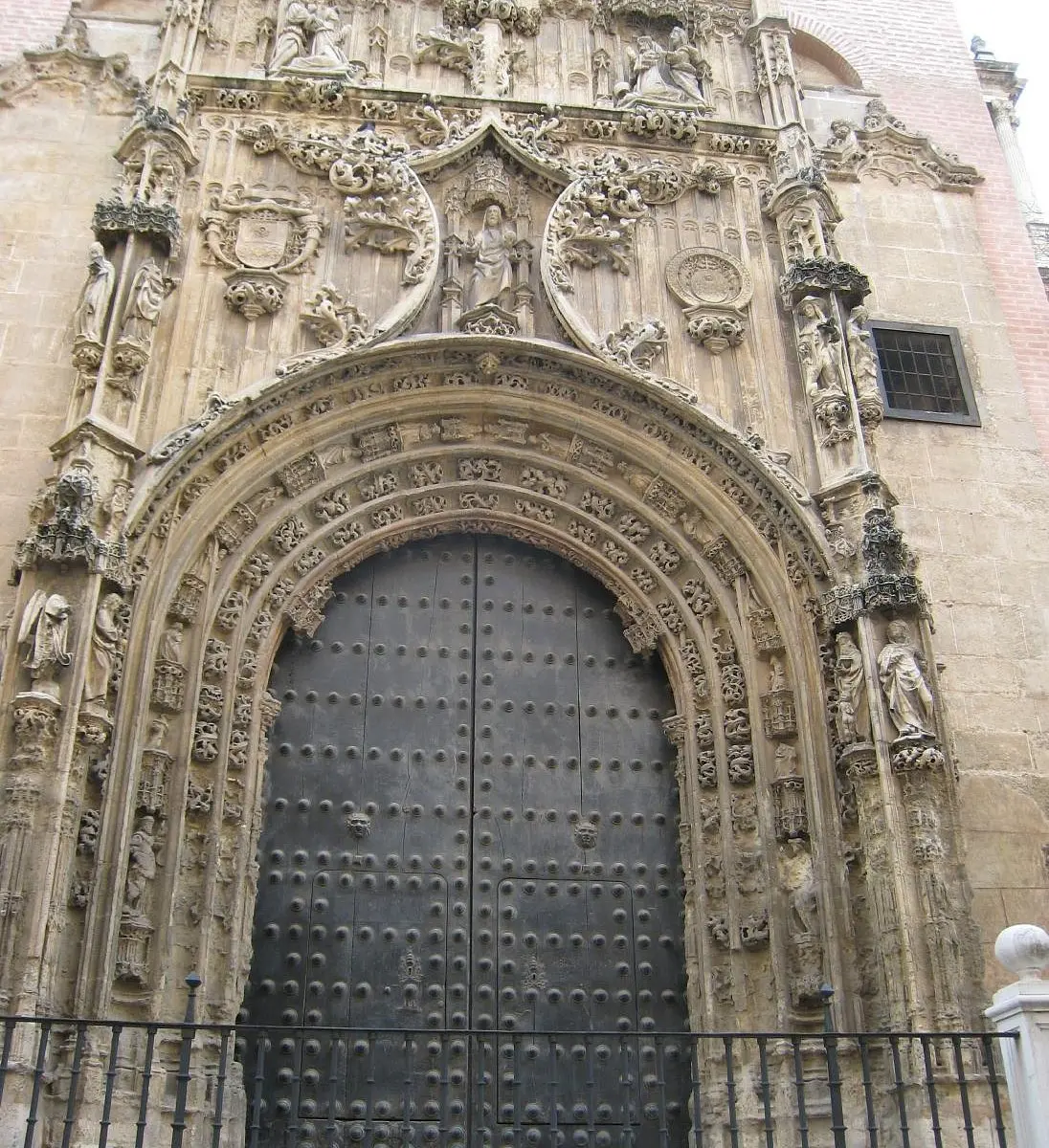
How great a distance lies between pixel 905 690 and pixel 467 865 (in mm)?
3015

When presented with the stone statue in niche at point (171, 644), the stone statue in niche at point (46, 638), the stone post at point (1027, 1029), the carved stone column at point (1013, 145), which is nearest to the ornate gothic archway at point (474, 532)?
the stone statue in niche at point (171, 644)

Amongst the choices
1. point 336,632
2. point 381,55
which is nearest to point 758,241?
point 381,55

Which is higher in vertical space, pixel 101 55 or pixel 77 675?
pixel 101 55

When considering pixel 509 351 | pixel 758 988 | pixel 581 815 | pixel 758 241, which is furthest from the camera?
pixel 758 241

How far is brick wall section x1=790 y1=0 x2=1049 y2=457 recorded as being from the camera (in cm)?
1099

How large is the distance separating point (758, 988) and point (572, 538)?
339 centimetres

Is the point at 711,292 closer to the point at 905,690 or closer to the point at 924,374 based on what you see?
the point at 924,374

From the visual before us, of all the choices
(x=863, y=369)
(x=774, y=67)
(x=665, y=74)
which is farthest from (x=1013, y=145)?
(x=863, y=369)

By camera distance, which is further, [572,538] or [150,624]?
[572,538]

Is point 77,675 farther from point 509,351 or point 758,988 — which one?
point 758,988

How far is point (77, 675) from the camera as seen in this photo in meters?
7.30

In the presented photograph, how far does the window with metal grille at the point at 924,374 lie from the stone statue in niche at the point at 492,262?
310cm

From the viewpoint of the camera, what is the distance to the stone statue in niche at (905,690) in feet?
25.7

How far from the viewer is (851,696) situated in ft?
26.6
